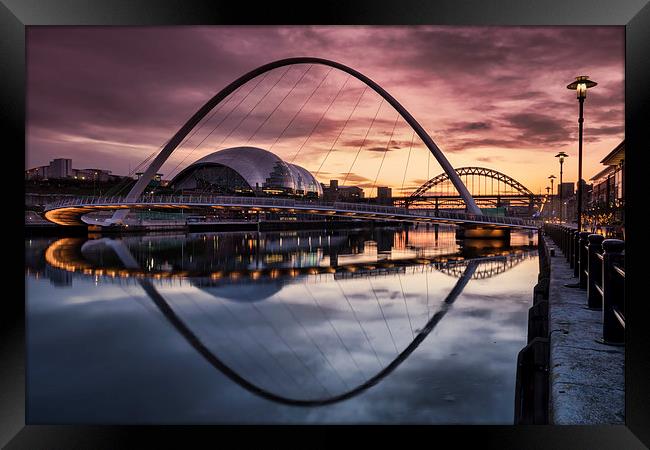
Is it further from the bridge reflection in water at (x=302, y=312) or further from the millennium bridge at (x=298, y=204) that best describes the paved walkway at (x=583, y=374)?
the millennium bridge at (x=298, y=204)

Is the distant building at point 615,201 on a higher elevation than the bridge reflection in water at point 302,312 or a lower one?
higher

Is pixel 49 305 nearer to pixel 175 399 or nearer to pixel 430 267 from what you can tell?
pixel 175 399

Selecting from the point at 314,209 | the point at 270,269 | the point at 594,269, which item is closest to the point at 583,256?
the point at 594,269

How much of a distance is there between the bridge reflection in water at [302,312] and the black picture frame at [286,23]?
1642 millimetres

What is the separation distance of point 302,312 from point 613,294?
325 inches

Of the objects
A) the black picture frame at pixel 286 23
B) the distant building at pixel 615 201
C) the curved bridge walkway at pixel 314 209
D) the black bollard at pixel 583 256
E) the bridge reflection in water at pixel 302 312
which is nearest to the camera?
the black picture frame at pixel 286 23

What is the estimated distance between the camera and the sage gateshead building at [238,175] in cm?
10450

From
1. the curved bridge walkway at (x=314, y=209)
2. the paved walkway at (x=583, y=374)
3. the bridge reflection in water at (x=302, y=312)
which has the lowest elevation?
the bridge reflection in water at (x=302, y=312)

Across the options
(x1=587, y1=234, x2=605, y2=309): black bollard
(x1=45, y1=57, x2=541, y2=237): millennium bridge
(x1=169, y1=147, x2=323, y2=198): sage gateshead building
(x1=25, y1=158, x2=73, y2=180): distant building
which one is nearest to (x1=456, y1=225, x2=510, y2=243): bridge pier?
(x1=45, y1=57, x2=541, y2=237): millennium bridge

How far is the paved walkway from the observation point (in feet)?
12.9

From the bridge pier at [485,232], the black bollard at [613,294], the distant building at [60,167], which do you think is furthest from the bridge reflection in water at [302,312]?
the distant building at [60,167]

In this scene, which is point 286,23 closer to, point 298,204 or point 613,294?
point 613,294

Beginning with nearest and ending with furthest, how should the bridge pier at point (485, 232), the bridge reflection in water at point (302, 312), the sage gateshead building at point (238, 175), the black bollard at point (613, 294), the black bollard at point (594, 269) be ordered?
Result: the black bollard at point (613, 294)
the black bollard at point (594, 269)
the bridge reflection in water at point (302, 312)
the bridge pier at point (485, 232)
the sage gateshead building at point (238, 175)
